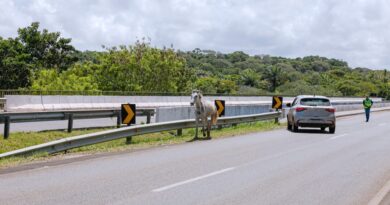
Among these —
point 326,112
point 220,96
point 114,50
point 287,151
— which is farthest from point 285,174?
point 114,50

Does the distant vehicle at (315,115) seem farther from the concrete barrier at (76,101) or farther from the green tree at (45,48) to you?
the green tree at (45,48)

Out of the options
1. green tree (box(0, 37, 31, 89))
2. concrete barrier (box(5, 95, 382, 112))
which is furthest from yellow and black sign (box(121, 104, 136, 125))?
green tree (box(0, 37, 31, 89))

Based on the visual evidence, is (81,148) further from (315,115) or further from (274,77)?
(274,77)

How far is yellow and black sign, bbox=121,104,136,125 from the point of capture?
19438 millimetres

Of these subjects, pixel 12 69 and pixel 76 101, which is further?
pixel 12 69

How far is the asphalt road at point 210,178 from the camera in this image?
8586 millimetres

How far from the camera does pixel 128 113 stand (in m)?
19.6

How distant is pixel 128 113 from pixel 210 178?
9364 millimetres

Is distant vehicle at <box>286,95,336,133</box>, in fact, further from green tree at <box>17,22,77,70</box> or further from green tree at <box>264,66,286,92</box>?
green tree at <box>264,66,286,92</box>

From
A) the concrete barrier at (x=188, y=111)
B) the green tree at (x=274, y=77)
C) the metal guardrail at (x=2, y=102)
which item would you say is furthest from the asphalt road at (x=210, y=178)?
the green tree at (x=274, y=77)

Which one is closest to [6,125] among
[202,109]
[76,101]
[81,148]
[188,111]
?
[81,148]

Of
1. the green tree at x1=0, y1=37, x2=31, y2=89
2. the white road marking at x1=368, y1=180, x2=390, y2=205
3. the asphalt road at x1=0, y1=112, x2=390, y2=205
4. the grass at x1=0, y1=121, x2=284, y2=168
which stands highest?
the green tree at x1=0, y1=37, x2=31, y2=89

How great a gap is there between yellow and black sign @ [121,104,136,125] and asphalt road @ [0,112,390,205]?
357 cm

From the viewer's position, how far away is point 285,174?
11.4m
